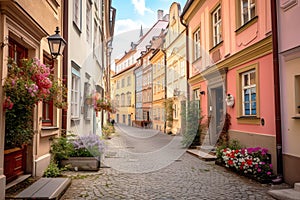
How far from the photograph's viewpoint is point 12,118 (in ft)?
14.4

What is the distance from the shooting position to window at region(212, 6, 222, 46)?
35.8ft

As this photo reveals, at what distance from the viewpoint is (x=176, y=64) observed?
2012 centimetres

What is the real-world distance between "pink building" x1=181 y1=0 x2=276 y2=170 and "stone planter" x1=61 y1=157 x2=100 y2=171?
4285 mm

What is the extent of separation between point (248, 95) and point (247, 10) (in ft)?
8.38

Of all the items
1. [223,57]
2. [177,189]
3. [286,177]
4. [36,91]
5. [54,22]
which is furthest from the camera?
[223,57]

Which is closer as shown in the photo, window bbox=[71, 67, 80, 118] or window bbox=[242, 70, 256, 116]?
window bbox=[242, 70, 256, 116]

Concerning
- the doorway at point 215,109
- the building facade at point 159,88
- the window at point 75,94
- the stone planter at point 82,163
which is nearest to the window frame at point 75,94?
the window at point 75,94

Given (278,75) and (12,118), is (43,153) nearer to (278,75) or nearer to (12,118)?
(12,118)

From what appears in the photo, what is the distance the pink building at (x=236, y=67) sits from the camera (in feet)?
24.0

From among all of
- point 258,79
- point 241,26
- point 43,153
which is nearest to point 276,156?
point 258,79

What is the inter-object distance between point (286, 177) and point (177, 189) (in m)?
2.35

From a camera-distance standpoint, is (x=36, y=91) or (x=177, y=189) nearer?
(x=36, y=91)

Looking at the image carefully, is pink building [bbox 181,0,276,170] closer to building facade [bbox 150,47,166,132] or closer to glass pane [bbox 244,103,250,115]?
glass pane [bbox 244,103,250,115]

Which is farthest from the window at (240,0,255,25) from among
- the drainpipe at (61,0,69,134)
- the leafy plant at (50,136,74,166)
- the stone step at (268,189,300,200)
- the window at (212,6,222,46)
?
the leafy plant at (50,136,74,166)
